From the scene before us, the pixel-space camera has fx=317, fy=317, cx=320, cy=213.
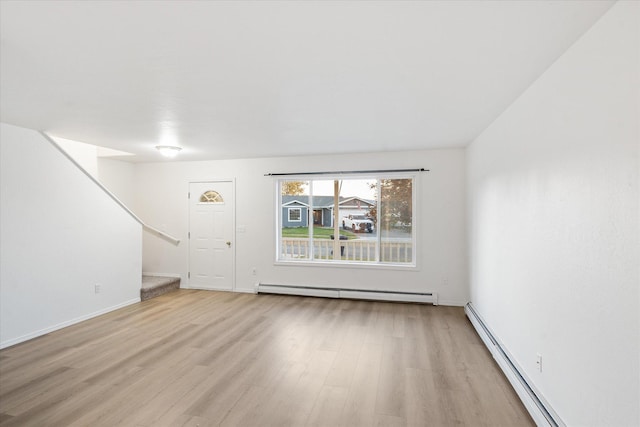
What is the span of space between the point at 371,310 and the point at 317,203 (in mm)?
2075

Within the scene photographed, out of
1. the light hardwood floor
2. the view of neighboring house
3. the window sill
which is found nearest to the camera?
the light hardwood floor

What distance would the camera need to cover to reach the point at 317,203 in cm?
575

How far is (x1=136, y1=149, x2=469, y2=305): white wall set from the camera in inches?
197

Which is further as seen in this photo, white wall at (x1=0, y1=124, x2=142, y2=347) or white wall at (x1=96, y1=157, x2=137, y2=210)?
white wall at (x1=96, y1=157, x2=137, y2=210)

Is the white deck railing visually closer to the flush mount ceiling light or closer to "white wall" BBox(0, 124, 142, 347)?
the flush mount ceiling light

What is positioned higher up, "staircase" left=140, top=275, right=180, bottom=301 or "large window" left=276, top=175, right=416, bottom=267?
"large window" left=276, top=175, right=416, bottom=267

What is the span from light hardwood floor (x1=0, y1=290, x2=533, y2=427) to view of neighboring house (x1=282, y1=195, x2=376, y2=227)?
70.1 inches

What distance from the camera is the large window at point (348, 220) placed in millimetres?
5309

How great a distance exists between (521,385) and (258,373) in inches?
86.2

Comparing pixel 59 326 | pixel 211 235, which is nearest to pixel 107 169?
pixel 211 235

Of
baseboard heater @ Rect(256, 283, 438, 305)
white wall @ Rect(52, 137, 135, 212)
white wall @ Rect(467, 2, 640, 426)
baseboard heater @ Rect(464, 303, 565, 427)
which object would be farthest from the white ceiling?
baseboard heater @ Rect(256, 283, 438, 305)

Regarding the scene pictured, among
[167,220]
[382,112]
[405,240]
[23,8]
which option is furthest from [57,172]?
[405,240]

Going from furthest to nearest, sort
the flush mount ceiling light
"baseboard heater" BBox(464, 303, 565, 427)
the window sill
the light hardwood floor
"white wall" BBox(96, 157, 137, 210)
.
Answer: "white wall" BBox(96, 157, 137, 210)
the window sill
the flush mount ceiling light
the light hardwood floor
"baseboard heater" BBox(464, 303, 565, 427)

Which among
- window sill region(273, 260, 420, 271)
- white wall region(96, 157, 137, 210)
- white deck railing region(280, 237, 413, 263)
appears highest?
white wall region(96, 157, 137, 210)
